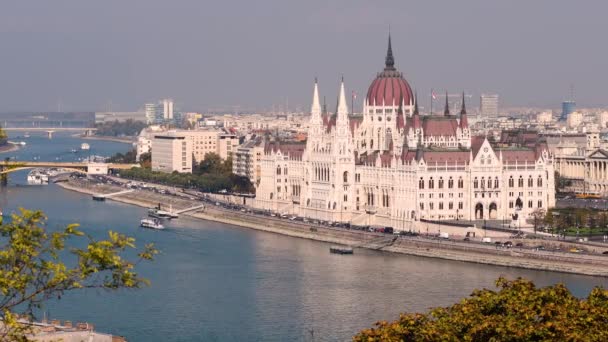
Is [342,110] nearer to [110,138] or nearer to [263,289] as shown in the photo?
[263,289]

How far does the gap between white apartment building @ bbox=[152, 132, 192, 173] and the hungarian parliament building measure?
19946 mm

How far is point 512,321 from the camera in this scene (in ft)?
56.4

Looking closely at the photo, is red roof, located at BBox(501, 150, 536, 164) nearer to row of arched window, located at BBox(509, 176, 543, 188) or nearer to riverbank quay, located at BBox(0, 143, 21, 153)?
row of arched window, located at BBox(509, 176, 543, 188)

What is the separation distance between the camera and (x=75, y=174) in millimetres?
87750

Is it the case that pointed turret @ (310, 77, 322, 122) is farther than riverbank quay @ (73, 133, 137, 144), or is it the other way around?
riverbank quay @ (73, 133, 137, 144)

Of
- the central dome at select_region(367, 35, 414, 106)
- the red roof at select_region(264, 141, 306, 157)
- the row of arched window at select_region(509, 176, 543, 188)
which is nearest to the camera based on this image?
the row of arched window at select_region(509, 176, 543, 188)

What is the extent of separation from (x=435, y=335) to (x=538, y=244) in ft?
97.9

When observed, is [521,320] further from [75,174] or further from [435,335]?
[75,174]

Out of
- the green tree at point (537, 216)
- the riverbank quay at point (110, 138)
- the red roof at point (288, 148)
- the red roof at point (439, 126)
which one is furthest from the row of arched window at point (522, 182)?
the riverbank quay at point (110, 138)

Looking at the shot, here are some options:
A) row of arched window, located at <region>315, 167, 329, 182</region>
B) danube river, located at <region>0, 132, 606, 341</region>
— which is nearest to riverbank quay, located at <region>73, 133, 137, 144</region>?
row of arched window, located at <region>315, 167, 329, 182</region>

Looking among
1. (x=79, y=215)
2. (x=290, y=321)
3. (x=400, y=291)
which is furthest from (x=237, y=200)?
(x=290, y=321)

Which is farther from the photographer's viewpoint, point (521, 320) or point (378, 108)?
point (378, 108)

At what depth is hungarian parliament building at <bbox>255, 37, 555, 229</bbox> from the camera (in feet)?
176

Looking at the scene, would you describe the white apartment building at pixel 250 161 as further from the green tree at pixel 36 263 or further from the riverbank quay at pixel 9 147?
the green tree at pixel 36 263
